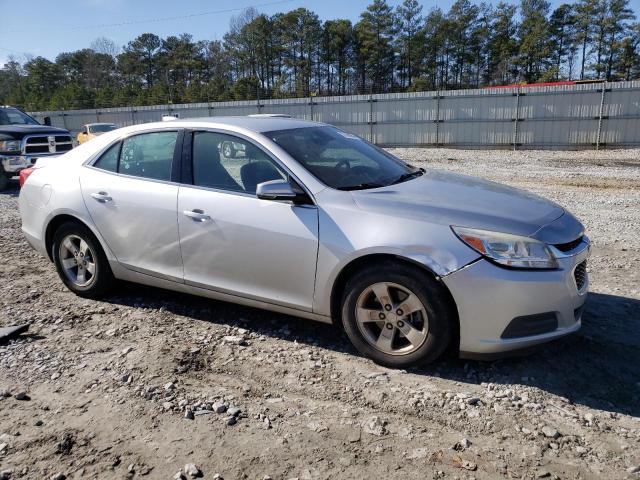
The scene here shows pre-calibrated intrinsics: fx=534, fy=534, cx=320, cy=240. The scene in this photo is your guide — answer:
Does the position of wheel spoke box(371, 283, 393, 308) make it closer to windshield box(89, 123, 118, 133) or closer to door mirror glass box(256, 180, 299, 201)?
door mirror glass box(256, 180, 299, 201)

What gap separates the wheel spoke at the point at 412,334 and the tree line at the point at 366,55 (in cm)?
5996

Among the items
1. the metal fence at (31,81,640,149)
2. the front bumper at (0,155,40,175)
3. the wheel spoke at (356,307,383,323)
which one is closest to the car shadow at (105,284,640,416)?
the wheel spoke at (356,307,383,323)

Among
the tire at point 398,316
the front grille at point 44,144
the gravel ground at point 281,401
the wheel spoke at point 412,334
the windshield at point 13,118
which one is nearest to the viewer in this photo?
the gravel ground at point 281,401

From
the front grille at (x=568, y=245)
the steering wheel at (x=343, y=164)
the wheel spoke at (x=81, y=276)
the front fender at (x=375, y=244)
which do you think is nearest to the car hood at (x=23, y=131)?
the wheel spoke at (x=81, y=276)

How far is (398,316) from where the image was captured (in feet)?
11.6

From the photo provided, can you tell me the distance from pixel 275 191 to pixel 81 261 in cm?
241

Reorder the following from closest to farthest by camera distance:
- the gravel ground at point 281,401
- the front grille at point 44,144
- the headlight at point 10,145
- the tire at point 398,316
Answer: the gravel ground at point 281,401, the tire at point 398,316, the headlight at point 10,145, the front grille at point 44,144

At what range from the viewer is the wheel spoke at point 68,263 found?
5117 mm

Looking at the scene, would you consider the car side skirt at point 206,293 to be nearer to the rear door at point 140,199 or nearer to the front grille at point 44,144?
the rear door at point 140,199

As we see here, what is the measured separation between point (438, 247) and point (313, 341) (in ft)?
4.51

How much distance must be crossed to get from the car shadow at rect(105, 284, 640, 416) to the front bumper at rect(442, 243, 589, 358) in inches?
11.3

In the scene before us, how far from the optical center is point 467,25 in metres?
70.6

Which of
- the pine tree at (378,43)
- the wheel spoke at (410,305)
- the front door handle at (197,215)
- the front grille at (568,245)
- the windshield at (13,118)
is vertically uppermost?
the pine tree at (378,43)

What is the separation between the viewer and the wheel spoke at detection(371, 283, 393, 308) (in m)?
3.53
